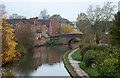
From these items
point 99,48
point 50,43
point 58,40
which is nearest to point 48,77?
point 99,48

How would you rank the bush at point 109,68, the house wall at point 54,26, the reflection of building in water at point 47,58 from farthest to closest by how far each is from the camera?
the house wall at point 54,26, the reflection of building in water at point 47,58, the bush at point 109,68

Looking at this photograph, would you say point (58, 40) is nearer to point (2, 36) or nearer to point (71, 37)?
point (71, 37)

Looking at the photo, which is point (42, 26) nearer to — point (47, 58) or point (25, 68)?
point (47, 58)

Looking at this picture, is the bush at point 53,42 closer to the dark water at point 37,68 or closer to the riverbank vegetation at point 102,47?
the riverbank vegetation at point 102,47

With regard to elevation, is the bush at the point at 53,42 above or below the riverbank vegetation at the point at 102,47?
below

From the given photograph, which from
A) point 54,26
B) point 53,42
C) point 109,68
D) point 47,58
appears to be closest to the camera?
point 109,68

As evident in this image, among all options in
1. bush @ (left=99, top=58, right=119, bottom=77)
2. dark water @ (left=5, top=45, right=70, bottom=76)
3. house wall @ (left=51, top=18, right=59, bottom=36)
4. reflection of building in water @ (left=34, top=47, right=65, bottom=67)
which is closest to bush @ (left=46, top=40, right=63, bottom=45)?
house wall @ (left=51, top=18, right=59, bottom=36)

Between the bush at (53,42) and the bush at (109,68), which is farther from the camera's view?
the bush at (53,42)

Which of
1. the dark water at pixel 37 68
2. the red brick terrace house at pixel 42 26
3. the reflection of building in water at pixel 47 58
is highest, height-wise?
the red brick terrace house at pixel 42 26

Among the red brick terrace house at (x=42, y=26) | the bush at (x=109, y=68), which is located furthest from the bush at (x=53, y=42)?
the bush at (x=109, y=68)

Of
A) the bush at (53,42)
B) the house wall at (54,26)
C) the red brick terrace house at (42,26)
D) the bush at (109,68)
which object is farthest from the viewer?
the house wall at (54,26)

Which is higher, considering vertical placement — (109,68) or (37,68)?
(109,68)

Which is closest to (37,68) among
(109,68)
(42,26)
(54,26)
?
(109,68)

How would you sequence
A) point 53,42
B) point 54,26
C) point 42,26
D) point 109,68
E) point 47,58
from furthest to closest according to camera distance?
point 54,26
point 42,26
point 53,42
point 47,58
point 109,68
